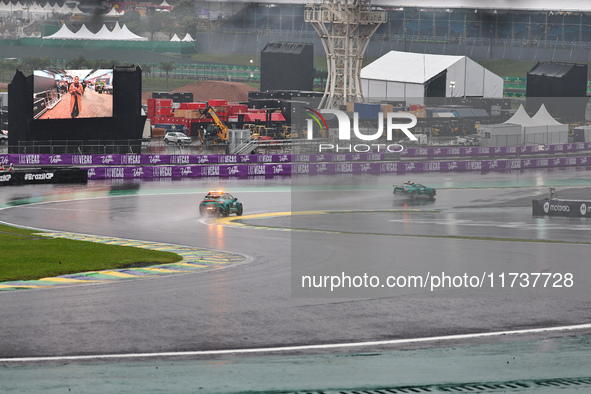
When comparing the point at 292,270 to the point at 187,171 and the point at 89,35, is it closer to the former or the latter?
the point at 187,171

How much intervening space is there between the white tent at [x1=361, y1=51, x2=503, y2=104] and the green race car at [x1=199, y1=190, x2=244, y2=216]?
5580 cm

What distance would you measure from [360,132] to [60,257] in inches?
2033

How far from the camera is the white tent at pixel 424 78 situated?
3952 inches

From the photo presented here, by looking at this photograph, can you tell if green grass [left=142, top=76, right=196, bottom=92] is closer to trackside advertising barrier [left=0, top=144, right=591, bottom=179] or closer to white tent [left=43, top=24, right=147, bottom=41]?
white tent [left=43, top=24, right=147, bottom=41]

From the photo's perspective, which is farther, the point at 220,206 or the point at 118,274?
the point at 220,206

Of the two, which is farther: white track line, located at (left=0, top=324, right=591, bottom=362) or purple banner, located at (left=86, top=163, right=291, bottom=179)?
purple banner, located at (left=86, top=163, right=291, bottom=179)

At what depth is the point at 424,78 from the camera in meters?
100

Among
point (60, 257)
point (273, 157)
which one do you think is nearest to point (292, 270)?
point (60, 257)

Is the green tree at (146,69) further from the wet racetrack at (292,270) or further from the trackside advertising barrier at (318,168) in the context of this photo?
the wet racetrack at (292,270)

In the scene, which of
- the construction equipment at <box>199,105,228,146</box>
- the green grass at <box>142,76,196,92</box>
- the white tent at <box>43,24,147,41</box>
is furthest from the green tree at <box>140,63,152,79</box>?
the construction equipment at <box>199,105,228,146</box>

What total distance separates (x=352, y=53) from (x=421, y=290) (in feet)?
241

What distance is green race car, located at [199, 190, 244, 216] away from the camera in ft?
148

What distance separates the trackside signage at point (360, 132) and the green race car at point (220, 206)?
86.2ft

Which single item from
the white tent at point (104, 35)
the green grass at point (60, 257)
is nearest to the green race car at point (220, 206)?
the green grass at point (60, 257)
